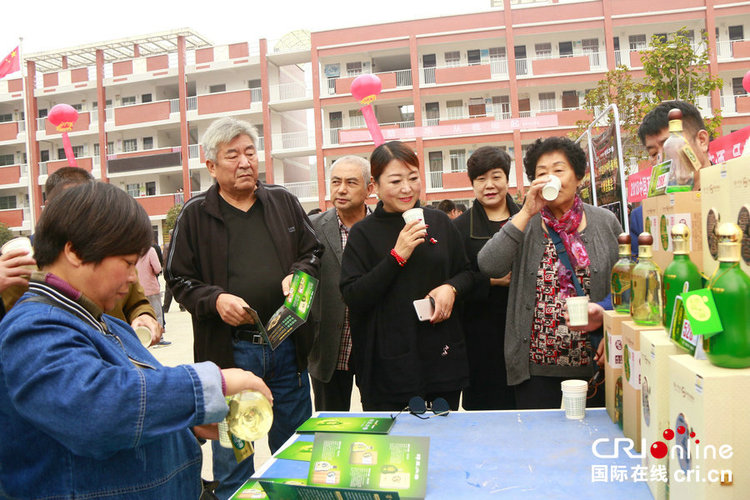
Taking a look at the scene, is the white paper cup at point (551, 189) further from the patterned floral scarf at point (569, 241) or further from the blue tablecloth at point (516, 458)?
the blue tablecloth at point (516, 458)

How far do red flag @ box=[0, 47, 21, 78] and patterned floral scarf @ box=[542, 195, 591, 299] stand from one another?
2106 centimetres

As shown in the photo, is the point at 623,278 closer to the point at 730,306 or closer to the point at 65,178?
the point at 730,306

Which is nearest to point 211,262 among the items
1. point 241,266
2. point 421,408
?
point 241,266

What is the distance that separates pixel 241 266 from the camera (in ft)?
8.77

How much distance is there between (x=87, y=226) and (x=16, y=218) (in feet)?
111

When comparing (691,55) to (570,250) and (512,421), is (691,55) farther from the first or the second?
(512,421)

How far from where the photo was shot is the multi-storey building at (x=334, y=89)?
23750 mm

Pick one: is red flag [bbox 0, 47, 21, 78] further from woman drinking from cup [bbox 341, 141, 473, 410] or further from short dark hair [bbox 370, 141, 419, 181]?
woman drinking from cup [bbox 341, 141, 473, 410]

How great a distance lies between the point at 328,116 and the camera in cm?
2648

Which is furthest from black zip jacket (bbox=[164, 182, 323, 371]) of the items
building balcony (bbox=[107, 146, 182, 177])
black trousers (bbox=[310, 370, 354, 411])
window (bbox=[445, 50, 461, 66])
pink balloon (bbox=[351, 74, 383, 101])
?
building balcony (bbox=[107, 146, 182, 177])

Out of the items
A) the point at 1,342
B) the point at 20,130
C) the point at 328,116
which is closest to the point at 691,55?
the point at 1,342

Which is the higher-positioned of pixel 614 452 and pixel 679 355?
pixel 679 355

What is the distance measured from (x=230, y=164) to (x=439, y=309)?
1230 millimetres

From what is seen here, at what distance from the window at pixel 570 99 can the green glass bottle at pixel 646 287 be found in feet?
81.5
